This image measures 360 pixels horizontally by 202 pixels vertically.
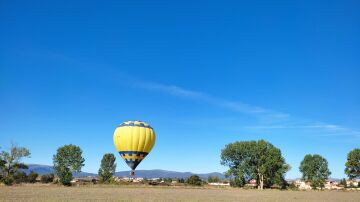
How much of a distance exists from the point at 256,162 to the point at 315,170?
108ft

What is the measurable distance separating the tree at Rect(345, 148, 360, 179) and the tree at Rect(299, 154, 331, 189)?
14.1 meters

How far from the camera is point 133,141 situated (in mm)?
56875

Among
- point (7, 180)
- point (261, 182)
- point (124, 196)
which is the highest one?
point (261, 182)

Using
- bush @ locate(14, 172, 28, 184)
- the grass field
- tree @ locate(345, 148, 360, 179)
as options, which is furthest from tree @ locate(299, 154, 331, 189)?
bush @ locate(14, 172, 28, 184)

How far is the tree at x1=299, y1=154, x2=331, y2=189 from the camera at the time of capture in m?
130

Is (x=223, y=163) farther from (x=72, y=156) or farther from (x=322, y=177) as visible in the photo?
(x=72, y=156)

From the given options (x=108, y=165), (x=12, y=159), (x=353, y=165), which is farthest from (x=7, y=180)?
(x=353, y=165)

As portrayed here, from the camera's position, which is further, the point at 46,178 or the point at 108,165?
the point at 108,165

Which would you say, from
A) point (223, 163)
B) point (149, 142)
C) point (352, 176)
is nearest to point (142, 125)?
point (149, 142)

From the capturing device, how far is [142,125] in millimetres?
58812

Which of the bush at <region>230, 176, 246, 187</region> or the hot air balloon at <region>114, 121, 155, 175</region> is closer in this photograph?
the hot air balloon at <region>114, 121, 155, 175</region>

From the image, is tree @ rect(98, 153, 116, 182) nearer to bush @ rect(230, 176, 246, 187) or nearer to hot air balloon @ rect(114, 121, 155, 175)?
bush @ rect(230, 176, 246, 187)

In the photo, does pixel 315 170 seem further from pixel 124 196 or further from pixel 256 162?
pixel 124 196

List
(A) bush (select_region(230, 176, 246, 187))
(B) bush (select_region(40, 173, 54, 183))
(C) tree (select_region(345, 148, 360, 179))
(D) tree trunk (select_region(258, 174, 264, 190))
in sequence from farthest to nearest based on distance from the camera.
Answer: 1. (C) tree (select_region(345, 148, 360, 179))
2. (A) bush (select_region(230, 176, 246, 187))
3. (D) tree trunk (select_region(258, 174, 264, 190))
4. (B) bush (select_region(40, 173, 54, 183))
